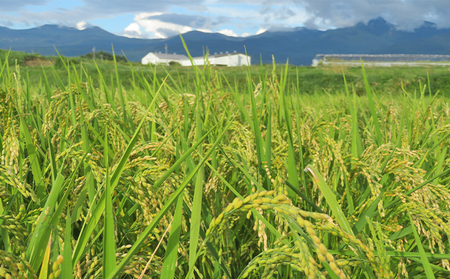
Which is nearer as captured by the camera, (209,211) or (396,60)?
(209,211)

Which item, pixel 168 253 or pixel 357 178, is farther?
pixel 357 178

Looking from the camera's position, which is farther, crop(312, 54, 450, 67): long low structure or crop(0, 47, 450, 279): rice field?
crop(312, 54, 450, 67): long low structure

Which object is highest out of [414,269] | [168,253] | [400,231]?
[168,253]

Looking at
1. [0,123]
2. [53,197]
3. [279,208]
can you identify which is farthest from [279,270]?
[0,123]

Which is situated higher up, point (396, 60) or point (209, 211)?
point (396, 60)

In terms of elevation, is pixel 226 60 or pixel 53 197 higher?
pixel 226 60

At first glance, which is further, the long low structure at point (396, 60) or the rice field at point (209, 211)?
the long low structure at point (396, 60)

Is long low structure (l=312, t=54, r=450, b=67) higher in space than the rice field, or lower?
higher

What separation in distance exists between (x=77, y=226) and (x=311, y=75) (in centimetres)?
1621

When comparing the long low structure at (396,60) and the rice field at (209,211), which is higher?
the long low structure at (396,60)

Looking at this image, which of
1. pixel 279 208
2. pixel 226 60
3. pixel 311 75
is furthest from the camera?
pixel 226 60

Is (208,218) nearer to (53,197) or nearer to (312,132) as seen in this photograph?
(53,197)

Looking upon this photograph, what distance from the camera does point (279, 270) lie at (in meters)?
0.77

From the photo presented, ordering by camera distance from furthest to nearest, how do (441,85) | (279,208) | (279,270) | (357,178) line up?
(441,85) < (357,178) < (279,270) < (279,208)
